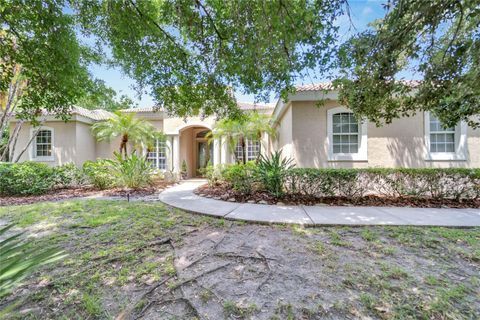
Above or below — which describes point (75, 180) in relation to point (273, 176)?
below

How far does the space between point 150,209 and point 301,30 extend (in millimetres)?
5550

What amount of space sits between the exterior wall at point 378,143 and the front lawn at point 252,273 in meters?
4.48

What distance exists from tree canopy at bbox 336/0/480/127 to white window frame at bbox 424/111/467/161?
146 inches

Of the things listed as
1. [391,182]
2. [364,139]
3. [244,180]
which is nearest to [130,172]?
[244,180]

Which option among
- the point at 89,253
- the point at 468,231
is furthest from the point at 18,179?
the point at 468,231

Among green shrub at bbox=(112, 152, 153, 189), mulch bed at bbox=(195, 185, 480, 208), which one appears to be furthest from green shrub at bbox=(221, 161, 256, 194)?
green shrub at bbox=(112, 152, 153, 189)

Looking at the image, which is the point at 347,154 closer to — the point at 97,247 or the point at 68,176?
the point at 97,247

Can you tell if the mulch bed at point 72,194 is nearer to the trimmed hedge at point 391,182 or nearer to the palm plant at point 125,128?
the palm plant at point 125,128

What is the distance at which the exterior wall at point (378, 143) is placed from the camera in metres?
8.66

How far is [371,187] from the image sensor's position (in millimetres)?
7191

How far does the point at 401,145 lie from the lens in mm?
8789

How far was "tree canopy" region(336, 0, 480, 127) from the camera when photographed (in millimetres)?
3974

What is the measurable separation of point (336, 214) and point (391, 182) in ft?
9.59

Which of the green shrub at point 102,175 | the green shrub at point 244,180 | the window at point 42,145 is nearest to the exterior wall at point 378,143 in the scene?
the green shrub at point 244,180
